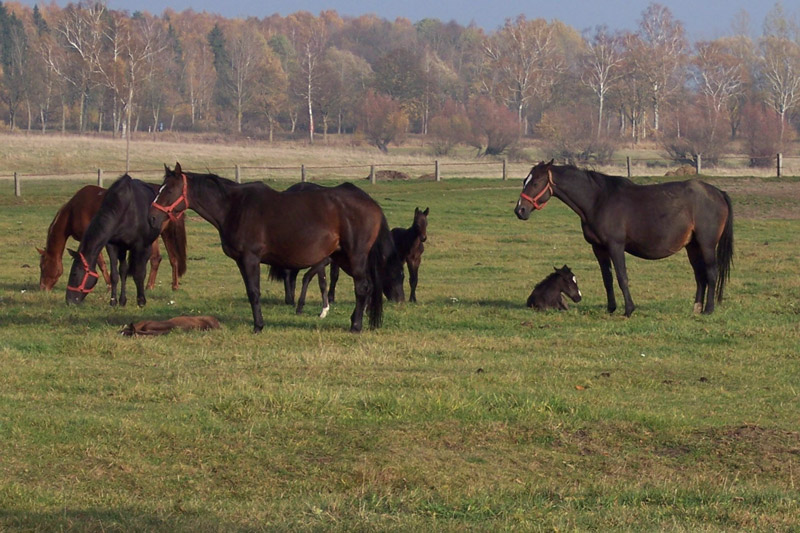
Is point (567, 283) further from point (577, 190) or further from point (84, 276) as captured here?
point (84, 276)

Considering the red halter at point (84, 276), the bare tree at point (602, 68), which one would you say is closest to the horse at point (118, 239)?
the red halter at point (84, 276)

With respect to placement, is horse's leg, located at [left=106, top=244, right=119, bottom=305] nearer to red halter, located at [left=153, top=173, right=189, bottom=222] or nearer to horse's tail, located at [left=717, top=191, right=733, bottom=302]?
red halter, located at [left=153, top=173, right=189, bottom=222]

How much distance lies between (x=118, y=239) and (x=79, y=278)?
2.53 feet

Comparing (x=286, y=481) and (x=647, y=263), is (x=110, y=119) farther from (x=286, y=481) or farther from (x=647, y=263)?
(x=286, y=481)

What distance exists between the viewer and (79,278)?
1400 cm

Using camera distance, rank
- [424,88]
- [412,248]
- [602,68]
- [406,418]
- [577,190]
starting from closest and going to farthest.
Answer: [406,418]
[577,190]
[412,248]
[602,68]
[424,88]

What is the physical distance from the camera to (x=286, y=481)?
21.2 feet

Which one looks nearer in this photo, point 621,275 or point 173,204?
point 173,204

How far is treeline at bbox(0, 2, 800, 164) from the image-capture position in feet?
259

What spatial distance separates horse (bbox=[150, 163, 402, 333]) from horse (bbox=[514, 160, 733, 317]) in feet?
8.33

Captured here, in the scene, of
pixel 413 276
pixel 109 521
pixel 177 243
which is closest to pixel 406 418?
pixel 109 521

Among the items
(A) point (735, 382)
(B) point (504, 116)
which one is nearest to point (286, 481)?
(A) point (735, 382)

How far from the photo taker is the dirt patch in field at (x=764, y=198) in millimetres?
31562

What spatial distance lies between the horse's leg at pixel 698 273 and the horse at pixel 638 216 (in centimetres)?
1
